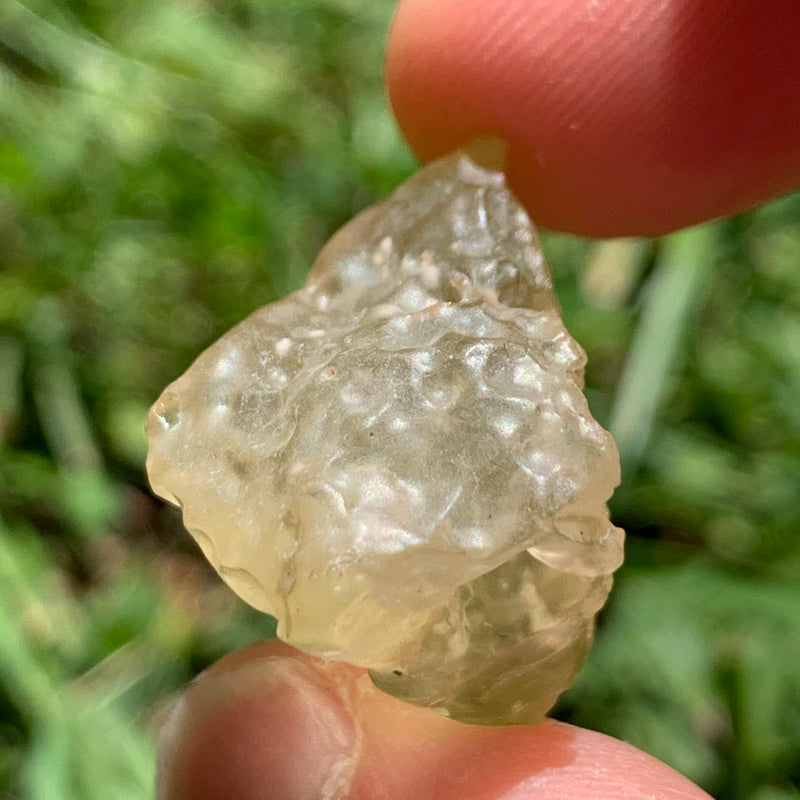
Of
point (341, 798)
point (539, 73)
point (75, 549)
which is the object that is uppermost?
point (539, 73)

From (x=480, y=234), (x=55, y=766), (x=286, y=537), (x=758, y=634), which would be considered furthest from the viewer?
(x=758, y=634)

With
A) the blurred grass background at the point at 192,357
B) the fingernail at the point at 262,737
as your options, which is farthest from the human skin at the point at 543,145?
the blurred grass background at the point at 192,357

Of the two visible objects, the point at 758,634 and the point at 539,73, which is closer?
the point at 539,73

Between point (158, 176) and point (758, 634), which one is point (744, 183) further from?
point (158, 176)

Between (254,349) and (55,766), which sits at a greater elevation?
(254,349)

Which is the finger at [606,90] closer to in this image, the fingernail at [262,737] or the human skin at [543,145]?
the human skin at [543,145]

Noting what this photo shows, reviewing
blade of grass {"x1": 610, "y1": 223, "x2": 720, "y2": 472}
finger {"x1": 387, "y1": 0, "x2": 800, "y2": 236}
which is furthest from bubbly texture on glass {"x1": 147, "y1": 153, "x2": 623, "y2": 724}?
blade of grass {"x1": 610, "y1": 223, "x2": 720, "y2": 472}

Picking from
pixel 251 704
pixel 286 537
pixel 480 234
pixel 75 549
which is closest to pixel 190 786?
pixel 251 704

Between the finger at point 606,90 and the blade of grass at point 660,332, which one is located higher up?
the finger at point 606,90
